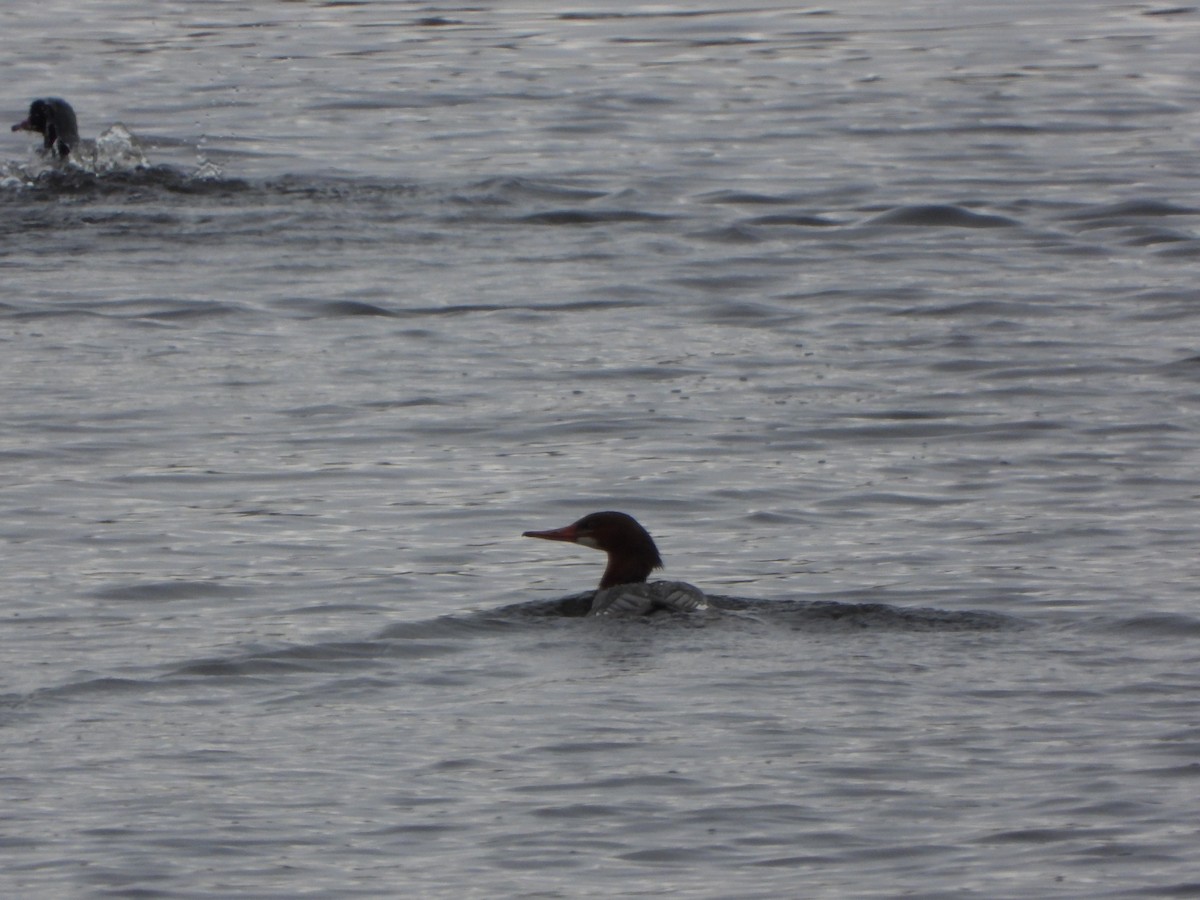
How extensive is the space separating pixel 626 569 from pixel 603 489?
190 cm

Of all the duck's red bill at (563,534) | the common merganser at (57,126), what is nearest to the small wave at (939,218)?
the common merganser at (57,126)

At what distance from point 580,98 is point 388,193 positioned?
6.20 meters

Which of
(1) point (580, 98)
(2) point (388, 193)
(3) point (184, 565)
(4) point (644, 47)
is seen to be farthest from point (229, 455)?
(4) point (644, 47)

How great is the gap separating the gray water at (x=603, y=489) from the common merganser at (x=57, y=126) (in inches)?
20.2

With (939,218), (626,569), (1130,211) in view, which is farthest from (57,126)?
(626,569)

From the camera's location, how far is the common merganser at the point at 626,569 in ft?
35.0

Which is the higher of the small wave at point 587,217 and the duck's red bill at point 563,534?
the duck's red bill at point 563,534

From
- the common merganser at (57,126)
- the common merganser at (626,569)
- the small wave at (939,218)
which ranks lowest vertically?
the small wave at (939,218)

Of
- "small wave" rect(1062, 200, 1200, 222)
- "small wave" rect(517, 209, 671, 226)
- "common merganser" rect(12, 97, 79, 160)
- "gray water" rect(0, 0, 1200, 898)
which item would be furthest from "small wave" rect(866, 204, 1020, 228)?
"common merganser" rect(12, 97, 79, 160)

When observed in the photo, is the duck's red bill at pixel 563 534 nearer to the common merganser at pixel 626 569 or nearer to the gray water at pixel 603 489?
the common merganser at pixel 626 569

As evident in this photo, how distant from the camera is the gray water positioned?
8.20 meters

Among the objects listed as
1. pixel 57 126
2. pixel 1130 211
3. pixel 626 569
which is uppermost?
pixel 57 126

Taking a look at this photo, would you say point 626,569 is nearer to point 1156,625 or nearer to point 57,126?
point 1156,625

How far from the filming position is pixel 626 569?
1112cm
